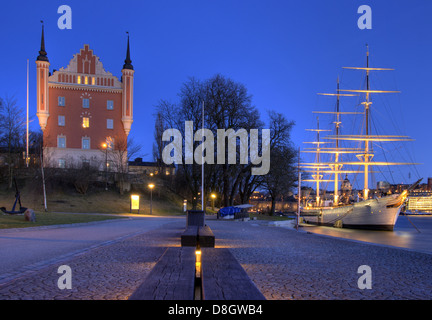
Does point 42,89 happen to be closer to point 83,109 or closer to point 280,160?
point 83,109

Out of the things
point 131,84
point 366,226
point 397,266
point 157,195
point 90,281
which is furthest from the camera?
point 131,84

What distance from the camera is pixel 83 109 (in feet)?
190

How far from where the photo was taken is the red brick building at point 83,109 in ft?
184

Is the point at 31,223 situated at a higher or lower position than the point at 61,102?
lower

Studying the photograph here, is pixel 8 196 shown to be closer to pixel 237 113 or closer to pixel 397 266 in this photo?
pixel 237 113

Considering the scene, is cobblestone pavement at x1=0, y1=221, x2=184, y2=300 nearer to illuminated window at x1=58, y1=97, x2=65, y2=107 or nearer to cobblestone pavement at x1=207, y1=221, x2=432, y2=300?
cobblestone pavement at x1=207, y1=221, x2=432, y2=300

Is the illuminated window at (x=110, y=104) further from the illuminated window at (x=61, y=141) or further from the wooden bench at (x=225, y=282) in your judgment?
the wooden bench at (x=225, y=282)

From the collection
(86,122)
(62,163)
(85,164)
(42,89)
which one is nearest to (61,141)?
(62,163)

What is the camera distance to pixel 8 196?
43.4 metres

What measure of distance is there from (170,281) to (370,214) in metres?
48.4

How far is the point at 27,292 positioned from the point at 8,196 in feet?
142

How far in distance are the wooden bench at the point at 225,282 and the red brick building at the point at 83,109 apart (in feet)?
170
